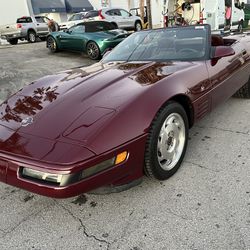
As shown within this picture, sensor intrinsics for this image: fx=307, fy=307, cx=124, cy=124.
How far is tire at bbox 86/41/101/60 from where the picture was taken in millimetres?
9580

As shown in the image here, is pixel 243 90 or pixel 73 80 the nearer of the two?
pixel 73 80

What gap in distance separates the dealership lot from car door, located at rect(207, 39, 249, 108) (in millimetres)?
733

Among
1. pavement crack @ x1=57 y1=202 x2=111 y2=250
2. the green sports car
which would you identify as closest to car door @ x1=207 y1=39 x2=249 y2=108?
pavement crack @ x1=57 y1=202 x2=111 y2=250

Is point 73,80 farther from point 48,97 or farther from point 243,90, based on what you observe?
point 243,90

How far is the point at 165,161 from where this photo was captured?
283 centimetres

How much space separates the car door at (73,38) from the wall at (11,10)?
13853 millimetres

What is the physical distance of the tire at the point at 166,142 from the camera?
2.52 m

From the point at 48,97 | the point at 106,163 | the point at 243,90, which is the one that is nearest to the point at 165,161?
the point at 106,163

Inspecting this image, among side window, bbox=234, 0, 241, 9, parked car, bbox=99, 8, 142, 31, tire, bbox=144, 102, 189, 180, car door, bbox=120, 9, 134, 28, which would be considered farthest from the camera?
car door, bbox=120, 9, 134, 28

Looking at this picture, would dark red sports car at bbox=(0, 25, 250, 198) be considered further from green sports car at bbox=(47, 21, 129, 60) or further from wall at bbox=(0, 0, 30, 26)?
wall at bbox=(0, 0, 30, 26)

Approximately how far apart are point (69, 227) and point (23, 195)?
0.69 metres

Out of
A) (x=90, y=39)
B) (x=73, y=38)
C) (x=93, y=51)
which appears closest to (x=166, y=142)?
(x=93, y=51)

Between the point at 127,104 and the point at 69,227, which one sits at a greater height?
the point at 127,104

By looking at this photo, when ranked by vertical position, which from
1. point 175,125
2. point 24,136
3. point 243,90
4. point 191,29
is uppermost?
point 191,29
